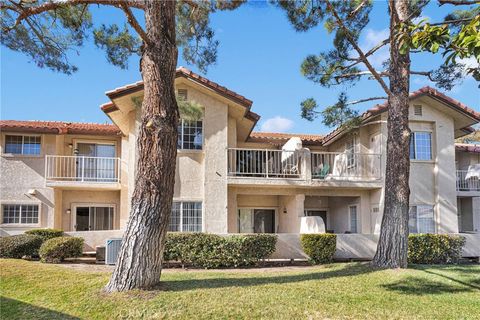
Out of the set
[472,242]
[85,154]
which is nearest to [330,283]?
[472,242]

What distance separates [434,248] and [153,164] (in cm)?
1183

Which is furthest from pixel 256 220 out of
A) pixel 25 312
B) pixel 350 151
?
pixel 25 312

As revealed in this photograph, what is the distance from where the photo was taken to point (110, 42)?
12.1 m

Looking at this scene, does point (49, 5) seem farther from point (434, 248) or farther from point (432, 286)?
point (434, 248)

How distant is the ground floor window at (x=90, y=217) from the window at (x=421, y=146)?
1565 centimetres

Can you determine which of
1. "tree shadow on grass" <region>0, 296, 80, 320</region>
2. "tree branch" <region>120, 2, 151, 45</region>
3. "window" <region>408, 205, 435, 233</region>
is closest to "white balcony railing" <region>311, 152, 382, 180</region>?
"window" <region>408, 205, 435, 233</region>

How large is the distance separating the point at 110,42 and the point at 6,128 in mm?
10898

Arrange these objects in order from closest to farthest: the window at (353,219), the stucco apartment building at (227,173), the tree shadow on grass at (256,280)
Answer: the tree shadow on grass at (256,280) < the stucco apartment building at (227,173) < the window at (353,219)

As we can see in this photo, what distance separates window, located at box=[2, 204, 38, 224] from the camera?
65.0 ft

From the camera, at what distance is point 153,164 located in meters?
8.95

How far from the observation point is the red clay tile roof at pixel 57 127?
1972 cm

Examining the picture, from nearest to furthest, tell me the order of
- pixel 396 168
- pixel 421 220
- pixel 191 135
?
pixel 396 168 < pixel 191 135 < pixel 421 220

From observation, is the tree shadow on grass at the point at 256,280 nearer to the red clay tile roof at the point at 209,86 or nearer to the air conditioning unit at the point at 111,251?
the air conditioning unit at the point at 111,251

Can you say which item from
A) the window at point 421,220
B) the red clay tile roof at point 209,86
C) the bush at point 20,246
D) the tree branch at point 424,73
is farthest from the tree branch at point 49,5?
the window at point 421,220
